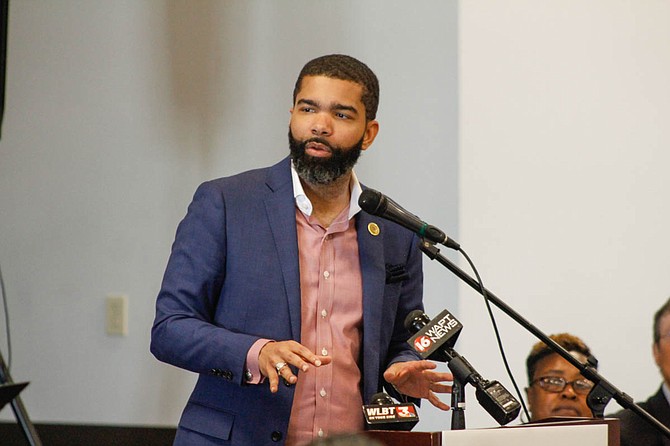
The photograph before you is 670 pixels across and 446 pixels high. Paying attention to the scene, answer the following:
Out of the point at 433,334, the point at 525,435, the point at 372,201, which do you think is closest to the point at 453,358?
the point at 433,334

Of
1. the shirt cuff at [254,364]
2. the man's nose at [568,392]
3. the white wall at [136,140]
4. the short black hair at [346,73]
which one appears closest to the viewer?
the shirt cuff at [254,364]

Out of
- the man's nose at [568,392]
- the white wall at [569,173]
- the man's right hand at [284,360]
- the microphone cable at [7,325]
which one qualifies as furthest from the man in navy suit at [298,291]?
the microphone cable at [7,325]

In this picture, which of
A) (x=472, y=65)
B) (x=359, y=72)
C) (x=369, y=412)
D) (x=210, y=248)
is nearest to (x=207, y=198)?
(x=210, y=248)

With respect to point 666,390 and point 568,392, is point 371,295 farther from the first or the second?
point 666,390

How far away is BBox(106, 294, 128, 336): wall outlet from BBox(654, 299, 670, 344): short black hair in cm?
183

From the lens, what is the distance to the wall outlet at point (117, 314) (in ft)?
11.8

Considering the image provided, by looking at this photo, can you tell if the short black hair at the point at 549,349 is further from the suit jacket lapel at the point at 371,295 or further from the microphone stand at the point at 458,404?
the microphone stand at the point at 458,404

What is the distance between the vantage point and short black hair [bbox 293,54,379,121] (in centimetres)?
240

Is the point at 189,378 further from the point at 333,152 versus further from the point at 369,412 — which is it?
the point at 369,412

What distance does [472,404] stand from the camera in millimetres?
3090

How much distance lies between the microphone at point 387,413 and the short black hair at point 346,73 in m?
0.86

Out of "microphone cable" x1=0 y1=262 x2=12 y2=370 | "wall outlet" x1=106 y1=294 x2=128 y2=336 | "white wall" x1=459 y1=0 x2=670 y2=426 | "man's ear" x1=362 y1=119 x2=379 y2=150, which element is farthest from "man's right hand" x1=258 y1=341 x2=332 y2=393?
"microphone cable" x1=0 y1=262 x2=12 y2=370

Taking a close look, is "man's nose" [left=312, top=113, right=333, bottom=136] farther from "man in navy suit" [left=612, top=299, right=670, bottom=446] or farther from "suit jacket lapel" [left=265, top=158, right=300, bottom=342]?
"man in navy suit" [left=612, top=299, right=670, bottom=446]

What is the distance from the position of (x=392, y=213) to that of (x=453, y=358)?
12.1 inches
